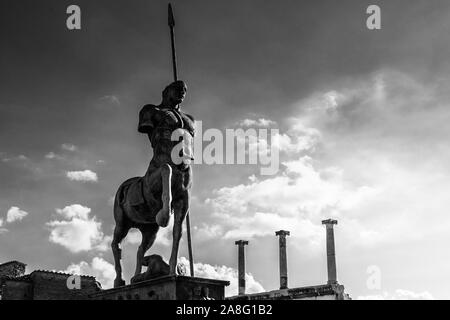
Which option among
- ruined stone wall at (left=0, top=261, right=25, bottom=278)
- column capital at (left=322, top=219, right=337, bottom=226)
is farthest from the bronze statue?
column capital at (left=322, top=219, right=337, bottom=226)

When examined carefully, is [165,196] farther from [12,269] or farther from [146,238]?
[12,269]

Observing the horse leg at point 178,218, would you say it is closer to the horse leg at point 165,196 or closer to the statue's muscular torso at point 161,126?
the horse leg at point 165,196

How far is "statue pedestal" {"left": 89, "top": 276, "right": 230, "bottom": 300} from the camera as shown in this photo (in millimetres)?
6527

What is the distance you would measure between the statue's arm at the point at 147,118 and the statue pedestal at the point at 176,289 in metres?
2.15

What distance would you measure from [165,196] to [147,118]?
1.18 metres

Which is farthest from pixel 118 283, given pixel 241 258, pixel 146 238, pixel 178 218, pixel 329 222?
pixel 241 258

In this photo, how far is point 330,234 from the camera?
4209 cm

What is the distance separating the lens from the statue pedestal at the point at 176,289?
653 centimetres

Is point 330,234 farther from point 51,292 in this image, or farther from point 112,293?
point 112,293

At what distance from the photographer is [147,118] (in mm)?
7867

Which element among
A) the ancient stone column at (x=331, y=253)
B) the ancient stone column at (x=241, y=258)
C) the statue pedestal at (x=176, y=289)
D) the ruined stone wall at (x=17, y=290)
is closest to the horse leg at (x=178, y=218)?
the statue pedestal at (x=176, y=289)

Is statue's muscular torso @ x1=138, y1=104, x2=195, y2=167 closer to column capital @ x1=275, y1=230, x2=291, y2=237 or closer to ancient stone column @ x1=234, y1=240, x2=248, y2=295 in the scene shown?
column capital @ x1=275, y1=230, x2=291, y2=237

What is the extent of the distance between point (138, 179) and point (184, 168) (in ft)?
2.82

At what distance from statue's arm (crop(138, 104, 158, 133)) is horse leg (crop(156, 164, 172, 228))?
2.39 feet
